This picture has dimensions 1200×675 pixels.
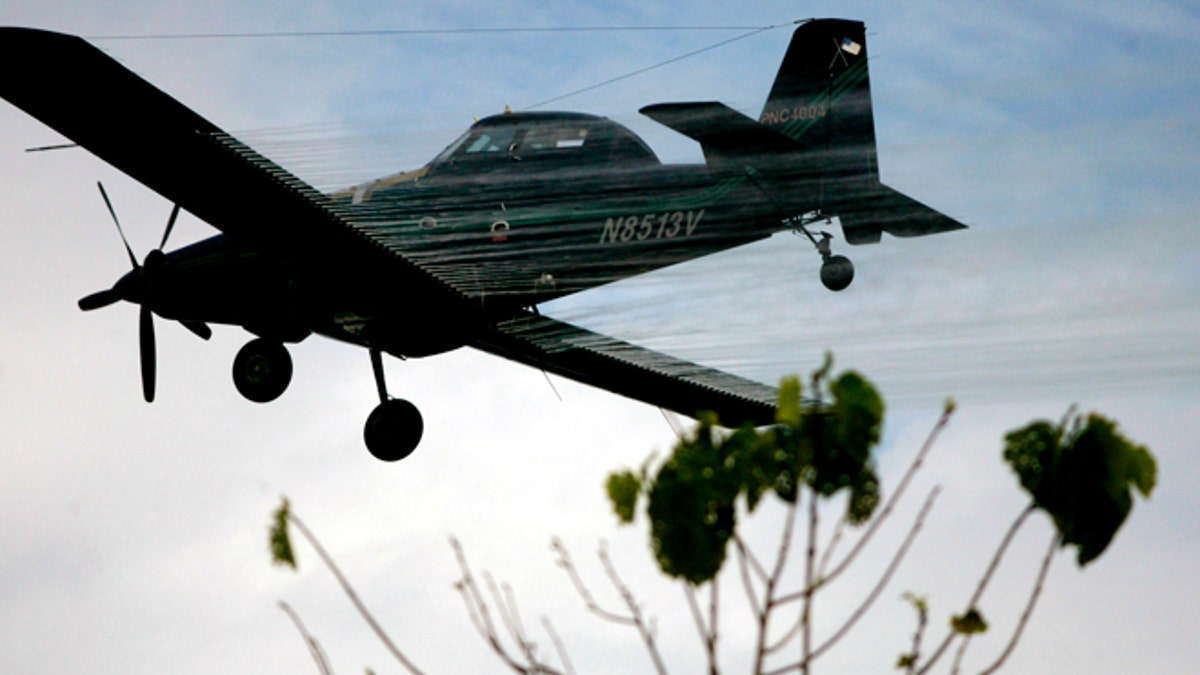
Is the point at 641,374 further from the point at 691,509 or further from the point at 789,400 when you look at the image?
the point at 789,400

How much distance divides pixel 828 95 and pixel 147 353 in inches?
375

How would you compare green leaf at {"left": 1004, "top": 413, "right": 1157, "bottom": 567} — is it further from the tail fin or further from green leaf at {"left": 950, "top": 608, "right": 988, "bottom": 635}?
the tail fin

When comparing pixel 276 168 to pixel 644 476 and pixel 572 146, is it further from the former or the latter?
pixel 644 476

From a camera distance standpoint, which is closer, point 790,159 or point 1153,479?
point 1153,479

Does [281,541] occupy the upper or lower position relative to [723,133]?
lower

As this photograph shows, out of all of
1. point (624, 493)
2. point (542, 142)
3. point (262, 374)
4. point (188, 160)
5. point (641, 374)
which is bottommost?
point (624, 493)

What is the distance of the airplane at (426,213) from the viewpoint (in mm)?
21672

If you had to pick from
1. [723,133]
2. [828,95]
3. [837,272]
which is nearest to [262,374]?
[723,133]

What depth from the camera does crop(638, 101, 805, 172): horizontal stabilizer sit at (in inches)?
802

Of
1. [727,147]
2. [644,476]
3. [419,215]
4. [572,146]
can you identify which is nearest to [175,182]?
[419,215]

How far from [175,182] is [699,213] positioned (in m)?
6.31

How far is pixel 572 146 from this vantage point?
70.2 feet

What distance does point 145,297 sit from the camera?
2395cm

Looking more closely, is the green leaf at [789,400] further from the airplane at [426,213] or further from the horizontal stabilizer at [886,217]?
the airplane at [426,213]
